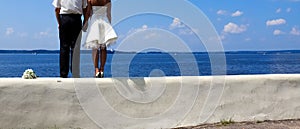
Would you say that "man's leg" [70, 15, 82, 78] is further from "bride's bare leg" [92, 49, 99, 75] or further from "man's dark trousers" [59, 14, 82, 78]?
"bride's bare leg" [92, 49, 99, 75]

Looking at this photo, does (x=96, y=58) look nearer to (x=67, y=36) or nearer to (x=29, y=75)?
(x=67, y=36)

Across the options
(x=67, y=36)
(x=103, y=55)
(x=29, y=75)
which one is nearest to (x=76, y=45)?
(x=67, y=36)

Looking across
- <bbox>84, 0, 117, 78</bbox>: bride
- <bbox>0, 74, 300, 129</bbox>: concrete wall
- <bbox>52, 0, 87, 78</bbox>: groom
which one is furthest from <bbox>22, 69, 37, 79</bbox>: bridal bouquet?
<bbox>84, 0, 117, 78</bbox>: bride

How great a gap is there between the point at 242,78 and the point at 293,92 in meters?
0.90

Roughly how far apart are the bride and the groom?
6.2 inches

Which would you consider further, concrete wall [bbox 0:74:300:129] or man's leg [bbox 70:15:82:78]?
man's leg [bbox 70:15:82:78]

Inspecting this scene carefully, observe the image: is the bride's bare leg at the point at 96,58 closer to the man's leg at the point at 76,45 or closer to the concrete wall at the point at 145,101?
the man's leg at the point at 76,45

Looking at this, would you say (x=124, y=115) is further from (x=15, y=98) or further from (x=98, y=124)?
(x=15, y=98)

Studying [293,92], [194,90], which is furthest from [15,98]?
[293,92]

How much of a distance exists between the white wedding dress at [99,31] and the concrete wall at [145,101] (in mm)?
554

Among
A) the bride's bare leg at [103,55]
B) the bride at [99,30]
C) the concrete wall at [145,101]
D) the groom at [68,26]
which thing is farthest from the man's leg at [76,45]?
the concrete wall at [145,101]

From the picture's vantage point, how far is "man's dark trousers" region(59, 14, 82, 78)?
5979mm

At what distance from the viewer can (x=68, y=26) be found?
19.7 ft

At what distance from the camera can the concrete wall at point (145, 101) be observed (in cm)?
547
